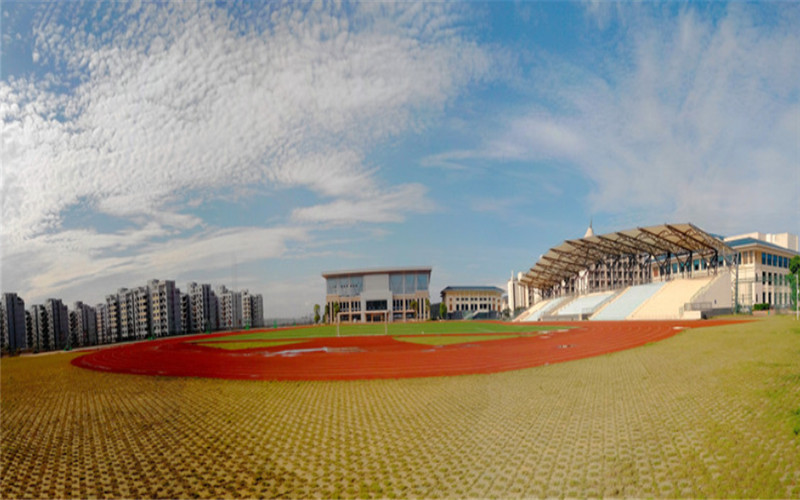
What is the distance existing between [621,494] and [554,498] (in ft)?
2.57

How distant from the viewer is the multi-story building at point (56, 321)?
8312cm

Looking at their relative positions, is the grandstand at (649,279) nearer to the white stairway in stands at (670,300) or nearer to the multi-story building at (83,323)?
the white stairway in stands at (670,300)

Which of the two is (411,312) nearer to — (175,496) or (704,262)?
(704,262)

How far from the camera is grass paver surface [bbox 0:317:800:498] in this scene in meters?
5.45

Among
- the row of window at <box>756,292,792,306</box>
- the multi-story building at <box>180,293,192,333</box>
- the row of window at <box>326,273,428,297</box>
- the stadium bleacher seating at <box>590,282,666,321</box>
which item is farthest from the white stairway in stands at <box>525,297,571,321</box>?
the multi-story building at <box>180,293,192,333</box>

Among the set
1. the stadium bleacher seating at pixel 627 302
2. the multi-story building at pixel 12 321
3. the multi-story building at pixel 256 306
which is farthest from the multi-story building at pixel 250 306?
the stadium bleacher seating at pixel 627 302

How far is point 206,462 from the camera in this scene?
6.55 meters

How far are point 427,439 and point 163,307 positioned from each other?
9127 cm

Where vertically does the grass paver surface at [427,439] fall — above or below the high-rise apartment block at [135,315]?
above

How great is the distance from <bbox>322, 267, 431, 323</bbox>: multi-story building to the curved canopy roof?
22894 mm

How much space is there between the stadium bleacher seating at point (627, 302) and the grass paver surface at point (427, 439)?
3617 cm

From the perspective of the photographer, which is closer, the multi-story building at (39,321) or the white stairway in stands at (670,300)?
the white stairway in stands at (670,300)

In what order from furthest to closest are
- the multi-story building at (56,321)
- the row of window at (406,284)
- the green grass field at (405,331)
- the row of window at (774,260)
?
the row of window at (406,284)
the multi-story building at (56,321)
the row of window at (774,260)
the green grass field at (405,331)

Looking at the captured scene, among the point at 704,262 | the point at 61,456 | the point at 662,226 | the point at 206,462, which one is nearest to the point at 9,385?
the point at 61,456
